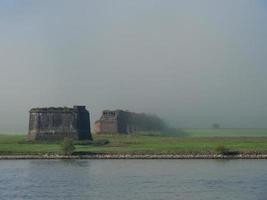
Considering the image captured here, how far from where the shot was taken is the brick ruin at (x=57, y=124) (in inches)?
4486

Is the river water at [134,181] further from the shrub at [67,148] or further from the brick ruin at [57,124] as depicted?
the brick ruin at [57,124]

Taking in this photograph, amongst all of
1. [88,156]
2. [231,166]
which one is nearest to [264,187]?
[231,166]

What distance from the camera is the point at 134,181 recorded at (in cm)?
5275

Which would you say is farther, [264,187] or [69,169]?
[69,169]

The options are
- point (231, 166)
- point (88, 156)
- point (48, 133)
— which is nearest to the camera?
point (231, 166)

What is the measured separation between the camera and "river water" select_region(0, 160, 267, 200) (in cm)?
4334

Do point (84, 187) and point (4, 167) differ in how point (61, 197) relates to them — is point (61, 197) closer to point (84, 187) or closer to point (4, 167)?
point (84, 187)

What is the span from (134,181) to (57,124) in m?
63.6

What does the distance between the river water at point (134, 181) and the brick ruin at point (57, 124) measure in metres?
37.6

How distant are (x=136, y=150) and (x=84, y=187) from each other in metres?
41.4

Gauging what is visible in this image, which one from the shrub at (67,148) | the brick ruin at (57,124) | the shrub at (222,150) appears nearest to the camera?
the shrub at (222,150)

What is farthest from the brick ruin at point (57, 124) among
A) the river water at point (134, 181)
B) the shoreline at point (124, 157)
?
the river water at point (134, 181)

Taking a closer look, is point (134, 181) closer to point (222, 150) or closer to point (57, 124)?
point (222, 150)

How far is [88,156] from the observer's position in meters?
87.4
